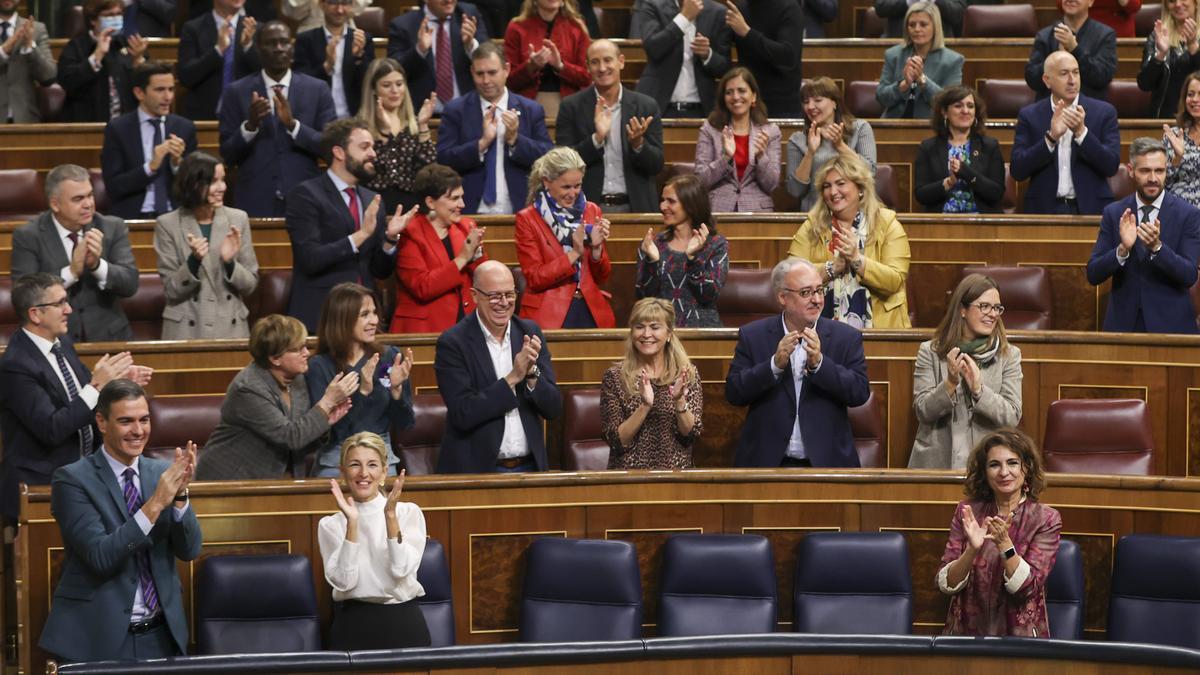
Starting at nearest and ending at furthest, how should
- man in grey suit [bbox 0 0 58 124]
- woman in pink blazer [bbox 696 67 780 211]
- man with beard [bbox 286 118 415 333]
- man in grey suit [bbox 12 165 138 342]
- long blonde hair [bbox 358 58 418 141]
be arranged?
man in grey suit [bbox 12 165 138 342] < man with beard [bbox 286 118 415 333] < long blonde hair [bbox 358 58 418 141] < woman in pink blazer [bbox 696 67 780 211] < man in grey suit [bbox 0 0 58 124]

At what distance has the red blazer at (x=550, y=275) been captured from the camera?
6098 millimetres

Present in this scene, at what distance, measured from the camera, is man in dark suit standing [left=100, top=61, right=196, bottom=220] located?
697 cm

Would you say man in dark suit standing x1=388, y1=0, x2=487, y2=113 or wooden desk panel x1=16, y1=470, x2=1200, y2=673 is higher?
man in dark suit standing x1=388, y1=0, x2=487, y2=113

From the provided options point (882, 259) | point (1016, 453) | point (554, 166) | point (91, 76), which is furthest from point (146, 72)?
point (1016, 453)

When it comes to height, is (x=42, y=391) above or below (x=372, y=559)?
above

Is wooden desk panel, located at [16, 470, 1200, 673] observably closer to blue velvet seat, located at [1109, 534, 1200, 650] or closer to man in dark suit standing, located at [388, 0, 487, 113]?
blue velvet seat, located at [1109, 534, 1200, 650]

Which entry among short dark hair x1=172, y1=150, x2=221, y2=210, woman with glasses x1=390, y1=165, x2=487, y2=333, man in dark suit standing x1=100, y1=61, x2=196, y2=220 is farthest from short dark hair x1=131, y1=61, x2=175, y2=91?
woman with glasses x1=390, y1=165, x2=487, y2=333

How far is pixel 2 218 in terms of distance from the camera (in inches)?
284

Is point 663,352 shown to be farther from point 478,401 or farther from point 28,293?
point 28,293

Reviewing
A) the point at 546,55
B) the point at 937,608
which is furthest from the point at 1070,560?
the point at 546,55

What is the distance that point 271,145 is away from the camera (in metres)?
7.04

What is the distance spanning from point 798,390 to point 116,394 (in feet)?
6.41

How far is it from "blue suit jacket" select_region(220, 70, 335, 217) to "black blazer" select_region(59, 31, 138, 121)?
872 mm

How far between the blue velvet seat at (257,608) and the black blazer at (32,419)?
711 millimetres
